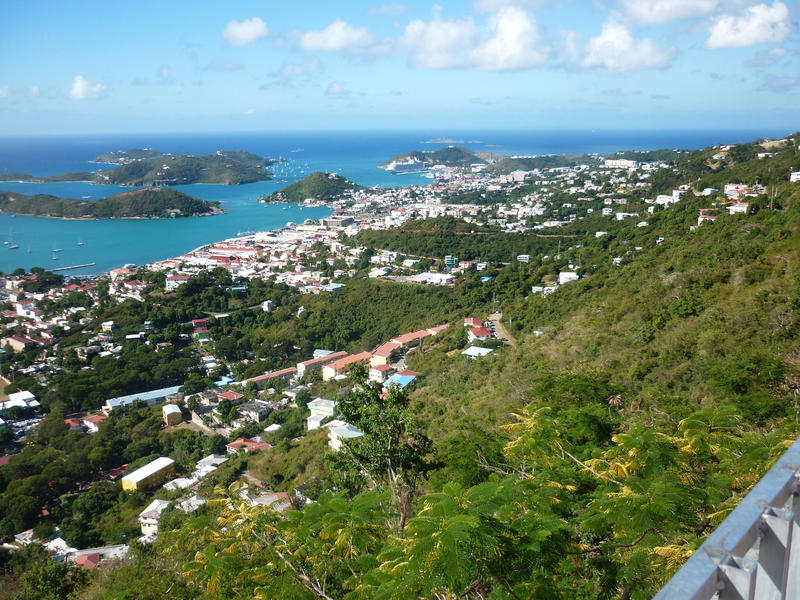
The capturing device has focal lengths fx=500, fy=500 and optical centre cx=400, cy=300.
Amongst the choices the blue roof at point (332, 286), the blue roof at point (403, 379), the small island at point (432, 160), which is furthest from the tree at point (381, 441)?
the small island at point (432, 160)

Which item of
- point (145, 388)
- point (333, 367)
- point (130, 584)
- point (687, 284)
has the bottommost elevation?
point (145, 388)

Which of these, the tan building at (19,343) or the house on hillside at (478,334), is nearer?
the house on hillside at (478,334)

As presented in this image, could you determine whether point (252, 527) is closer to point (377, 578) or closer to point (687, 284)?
point (377, 578)

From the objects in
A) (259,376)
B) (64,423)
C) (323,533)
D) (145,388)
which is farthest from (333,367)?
(323,533)

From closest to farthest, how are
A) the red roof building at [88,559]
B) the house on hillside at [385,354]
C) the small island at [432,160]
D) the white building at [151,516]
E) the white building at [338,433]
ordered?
1. the red roof building at [88,559]
2. the white building at [151,516]
3. the white building at [338,433]
4. the house on hillside at [385,354]
5. the small island at [432,160]

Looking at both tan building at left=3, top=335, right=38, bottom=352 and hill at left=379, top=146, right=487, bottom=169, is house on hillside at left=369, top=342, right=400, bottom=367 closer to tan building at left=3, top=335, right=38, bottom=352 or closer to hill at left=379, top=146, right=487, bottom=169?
tan building at left=3, top=335, right=38, bottom=352

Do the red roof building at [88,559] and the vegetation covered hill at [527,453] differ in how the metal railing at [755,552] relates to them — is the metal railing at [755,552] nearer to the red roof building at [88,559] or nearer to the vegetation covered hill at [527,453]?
the vegetation covered hill at [527,453]
